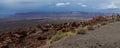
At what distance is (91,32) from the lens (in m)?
31.6

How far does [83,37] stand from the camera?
28.5 m

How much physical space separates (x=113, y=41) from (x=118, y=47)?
2.13 metres

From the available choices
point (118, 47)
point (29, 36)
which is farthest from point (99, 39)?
point (29, 36)

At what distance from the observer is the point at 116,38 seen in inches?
1105

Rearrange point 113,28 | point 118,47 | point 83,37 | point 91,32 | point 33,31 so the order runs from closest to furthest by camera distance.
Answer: point 118,47, point 83,37, point 91,32, point 113,28, point 33,31

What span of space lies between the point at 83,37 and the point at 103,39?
166 cm

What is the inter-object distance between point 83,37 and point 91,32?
316 centimetres

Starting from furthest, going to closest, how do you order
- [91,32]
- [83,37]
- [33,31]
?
[33,31] < [91,32] < [83,37]

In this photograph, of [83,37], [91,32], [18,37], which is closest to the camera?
[83,37]

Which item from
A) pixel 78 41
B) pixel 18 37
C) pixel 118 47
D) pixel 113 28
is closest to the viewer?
pixel 118 47

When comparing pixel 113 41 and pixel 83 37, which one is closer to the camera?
pixel 113 41

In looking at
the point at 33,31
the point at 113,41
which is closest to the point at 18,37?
the point at 33,31

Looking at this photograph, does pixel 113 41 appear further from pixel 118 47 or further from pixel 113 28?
pixel 113 28

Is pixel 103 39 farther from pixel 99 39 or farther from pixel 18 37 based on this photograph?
pixel 18 37
